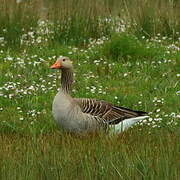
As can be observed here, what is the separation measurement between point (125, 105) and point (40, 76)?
1802 mm

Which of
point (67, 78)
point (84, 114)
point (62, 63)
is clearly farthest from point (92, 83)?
point (84, 114)

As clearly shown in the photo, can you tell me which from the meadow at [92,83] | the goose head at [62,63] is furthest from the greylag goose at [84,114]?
the meadow at [92,83]

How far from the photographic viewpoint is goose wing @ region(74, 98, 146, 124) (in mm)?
8250

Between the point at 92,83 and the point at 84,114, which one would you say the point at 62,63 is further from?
the point at 92,83

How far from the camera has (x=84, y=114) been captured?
8133 mm

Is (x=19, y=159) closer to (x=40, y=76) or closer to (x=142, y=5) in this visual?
(x=40, y=76)

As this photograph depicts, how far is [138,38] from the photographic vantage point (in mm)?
13039

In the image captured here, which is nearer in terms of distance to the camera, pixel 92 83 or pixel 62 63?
pixel 62 63

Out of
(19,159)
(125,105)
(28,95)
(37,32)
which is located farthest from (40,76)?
(19,159)

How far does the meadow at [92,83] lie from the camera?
5.80 m

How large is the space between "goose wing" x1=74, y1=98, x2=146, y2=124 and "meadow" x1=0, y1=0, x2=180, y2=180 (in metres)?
0.21

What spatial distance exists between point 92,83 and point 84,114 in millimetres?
2461

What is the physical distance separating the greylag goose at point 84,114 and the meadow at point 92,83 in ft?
0.51

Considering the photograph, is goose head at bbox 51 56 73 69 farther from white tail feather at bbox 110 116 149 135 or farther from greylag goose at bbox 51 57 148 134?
white tail feather at bbox 110 116 149 135
